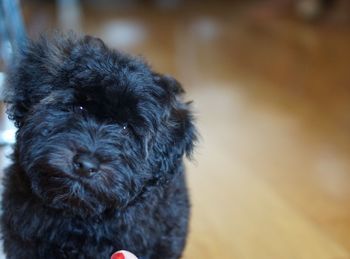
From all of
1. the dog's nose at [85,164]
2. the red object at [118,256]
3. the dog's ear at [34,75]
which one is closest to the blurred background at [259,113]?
the dog's ear at [34,75]

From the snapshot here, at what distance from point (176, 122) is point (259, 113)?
Result: 145 cm

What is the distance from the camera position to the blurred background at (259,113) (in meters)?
1.76

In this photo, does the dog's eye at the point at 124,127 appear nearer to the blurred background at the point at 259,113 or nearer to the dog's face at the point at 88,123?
the dog's face at the point at 88,123

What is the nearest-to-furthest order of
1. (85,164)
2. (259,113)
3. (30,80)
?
(85,164) → (30,80) → (259,113)

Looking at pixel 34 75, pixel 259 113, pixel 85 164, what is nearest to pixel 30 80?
pixel 34 75

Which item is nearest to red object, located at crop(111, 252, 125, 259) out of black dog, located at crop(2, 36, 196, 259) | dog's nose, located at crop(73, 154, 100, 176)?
black dog, located at crop(2, 36, 196, 259)

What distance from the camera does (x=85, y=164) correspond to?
1011 mm

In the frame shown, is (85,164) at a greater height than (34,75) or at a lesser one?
lesser

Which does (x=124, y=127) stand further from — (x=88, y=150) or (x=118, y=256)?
(x=118, y=256)

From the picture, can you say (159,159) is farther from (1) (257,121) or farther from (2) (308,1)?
(2) (308,1)

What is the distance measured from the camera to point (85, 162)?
1011mm

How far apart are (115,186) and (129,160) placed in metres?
0.06

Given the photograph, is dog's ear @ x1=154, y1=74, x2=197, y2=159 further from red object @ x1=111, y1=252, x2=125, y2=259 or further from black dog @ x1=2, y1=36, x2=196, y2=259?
red object @ x1=111, y1=252, x2=125, y2=259

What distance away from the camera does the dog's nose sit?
1012 millimetres
